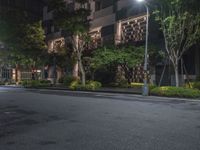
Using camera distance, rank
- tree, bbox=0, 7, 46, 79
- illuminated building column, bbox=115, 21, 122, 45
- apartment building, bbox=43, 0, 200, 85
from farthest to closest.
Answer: tree, bbox=0, 7, 46, 79
illuminated building column, bbox=115, 21, 122, 45
apartment building, bbox=43, 0, 200, 85

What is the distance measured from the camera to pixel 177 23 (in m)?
26.7

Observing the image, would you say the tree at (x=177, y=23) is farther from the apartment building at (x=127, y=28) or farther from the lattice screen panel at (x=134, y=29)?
the lattice screen panel at (x=134, y=29)

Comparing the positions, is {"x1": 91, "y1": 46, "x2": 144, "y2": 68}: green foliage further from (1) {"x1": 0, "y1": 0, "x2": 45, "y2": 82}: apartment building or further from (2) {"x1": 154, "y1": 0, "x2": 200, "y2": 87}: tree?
(1) {"x1": 0, "y1": 0, "x2": 45, "y2": 82}: apartment building

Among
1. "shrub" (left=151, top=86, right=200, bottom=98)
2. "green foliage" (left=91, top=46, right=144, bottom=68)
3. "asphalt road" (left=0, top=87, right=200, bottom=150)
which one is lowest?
"asphalt road" (left=0, top=87, right=200, bottom=150)

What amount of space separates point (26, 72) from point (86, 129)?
203 ft

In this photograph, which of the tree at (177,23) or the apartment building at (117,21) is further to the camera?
the apartment building at (117,21)

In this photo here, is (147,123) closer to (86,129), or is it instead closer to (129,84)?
(86,129)

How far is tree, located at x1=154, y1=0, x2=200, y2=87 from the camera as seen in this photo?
86.8 feet

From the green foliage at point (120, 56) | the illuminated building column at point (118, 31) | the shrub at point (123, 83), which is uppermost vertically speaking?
the illuminated building column at point (118, 31)

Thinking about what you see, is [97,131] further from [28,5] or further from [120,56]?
[28,5]

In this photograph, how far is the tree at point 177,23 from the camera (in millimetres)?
26453

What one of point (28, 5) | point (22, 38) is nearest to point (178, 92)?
point (22, 38)

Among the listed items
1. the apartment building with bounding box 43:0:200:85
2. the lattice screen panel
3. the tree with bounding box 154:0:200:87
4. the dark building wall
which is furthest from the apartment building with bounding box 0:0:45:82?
the tree with bounding box 154:0:200:87

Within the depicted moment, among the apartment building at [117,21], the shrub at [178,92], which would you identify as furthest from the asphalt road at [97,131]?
the apartment building at [117,21]
